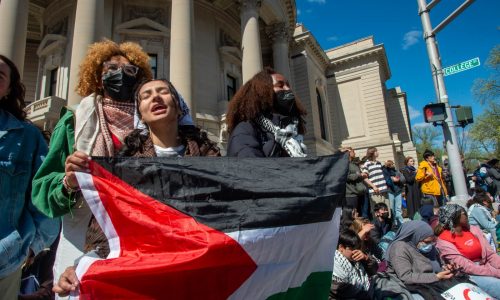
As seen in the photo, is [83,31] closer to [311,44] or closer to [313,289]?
[313,289]

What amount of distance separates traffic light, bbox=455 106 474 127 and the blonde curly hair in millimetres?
9766

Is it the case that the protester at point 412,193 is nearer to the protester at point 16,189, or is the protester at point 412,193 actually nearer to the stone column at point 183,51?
the stone column at point 183,51

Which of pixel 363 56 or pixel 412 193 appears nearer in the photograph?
pixel 412 193

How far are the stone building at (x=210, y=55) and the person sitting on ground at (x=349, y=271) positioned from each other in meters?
10.8

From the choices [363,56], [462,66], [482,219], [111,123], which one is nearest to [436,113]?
[462,66]

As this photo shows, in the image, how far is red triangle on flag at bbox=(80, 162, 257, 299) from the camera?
1.67 metres

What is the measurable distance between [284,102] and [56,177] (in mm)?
1842

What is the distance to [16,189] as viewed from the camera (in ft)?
7.68

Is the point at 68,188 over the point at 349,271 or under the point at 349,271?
over

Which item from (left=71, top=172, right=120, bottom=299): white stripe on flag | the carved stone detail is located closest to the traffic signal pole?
(left=71, top=172, right=120, bottom=299): white stripe on flag

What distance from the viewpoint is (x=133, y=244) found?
1.83m

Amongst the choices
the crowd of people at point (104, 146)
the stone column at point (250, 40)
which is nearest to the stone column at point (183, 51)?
the stone column at point (250, 40)

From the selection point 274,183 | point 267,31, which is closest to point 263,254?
point 274,183

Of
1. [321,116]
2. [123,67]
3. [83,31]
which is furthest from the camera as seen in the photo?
[321,116]
